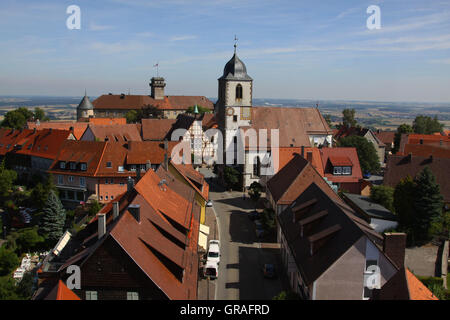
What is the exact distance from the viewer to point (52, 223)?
38.2m

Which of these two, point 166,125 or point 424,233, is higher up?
point 166,125

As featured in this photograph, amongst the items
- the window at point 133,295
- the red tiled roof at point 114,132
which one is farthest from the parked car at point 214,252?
the red tiled roof at point 114,132

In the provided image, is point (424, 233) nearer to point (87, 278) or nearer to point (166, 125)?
point (87, 278)

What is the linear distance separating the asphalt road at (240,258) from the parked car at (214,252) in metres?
0.70

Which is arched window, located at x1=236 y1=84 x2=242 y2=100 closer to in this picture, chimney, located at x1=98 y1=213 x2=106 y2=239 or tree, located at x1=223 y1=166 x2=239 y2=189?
tree, located at x1=223 y1=166 x2=239 y2=189

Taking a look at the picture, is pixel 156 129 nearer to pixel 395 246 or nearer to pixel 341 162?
pixel 341 162

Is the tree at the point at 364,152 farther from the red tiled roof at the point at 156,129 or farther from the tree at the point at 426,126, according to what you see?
the tree at the point at 426,126

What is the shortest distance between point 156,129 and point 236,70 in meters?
29.1

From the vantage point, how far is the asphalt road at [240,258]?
86.9 feet

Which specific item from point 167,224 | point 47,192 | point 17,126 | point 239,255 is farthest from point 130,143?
point 17,126

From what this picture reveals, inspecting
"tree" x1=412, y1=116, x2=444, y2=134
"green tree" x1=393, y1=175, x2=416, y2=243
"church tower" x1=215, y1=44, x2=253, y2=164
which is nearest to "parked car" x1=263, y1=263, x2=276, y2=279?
"green tree" x1=393, y1=175, x2=416, y2=243
